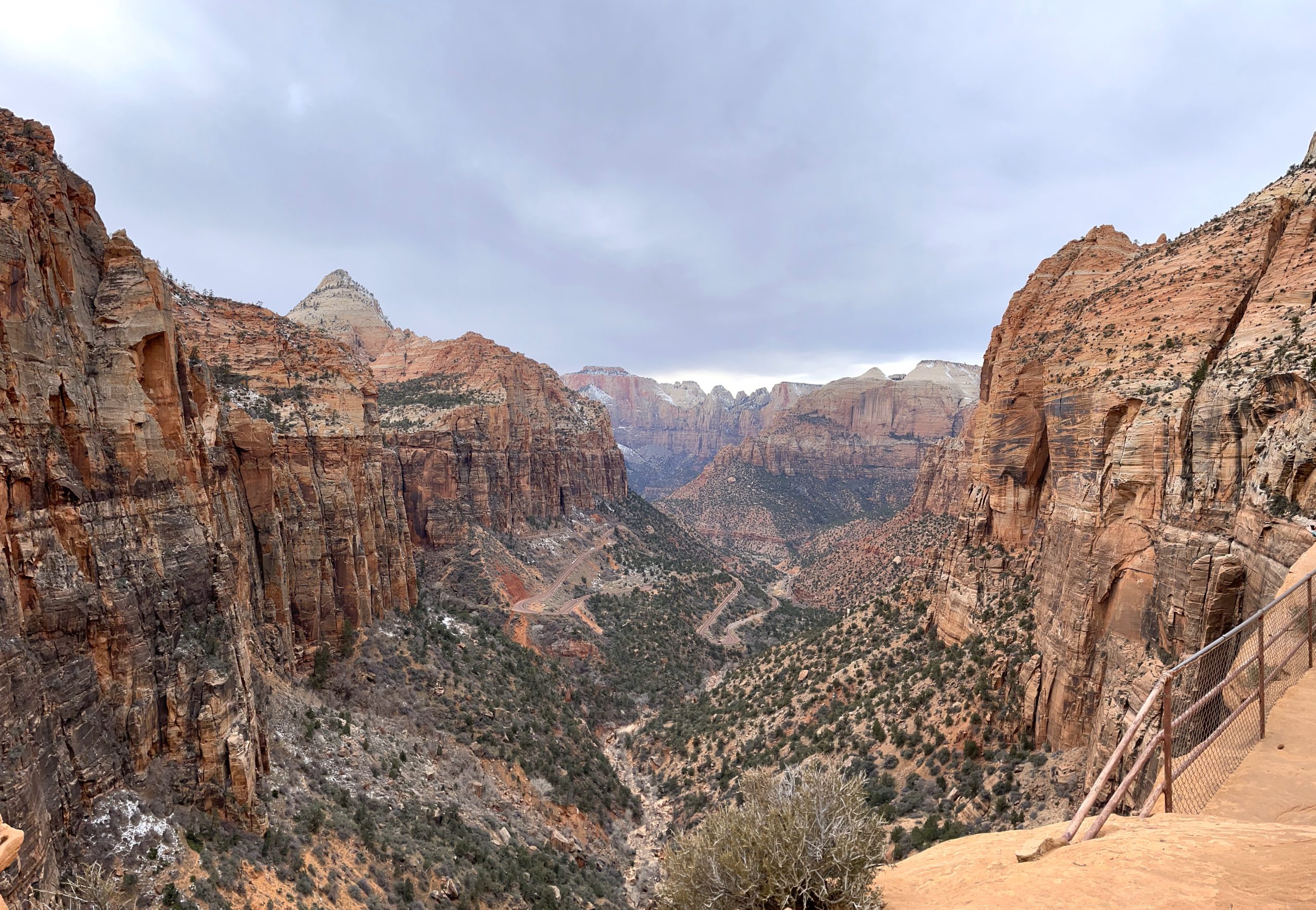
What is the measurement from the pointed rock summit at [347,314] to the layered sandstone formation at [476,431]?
23 cm

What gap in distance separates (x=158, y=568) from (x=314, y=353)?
20297 millimetres

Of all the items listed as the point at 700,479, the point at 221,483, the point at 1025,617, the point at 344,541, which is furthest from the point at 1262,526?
the point at 700,479

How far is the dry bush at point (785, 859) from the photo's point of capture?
6.95m

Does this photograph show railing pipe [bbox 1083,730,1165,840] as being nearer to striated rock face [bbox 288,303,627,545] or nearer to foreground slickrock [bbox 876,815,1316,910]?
foreground slickrock [bbox 876,815,1316,910]

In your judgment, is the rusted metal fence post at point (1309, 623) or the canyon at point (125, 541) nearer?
the rusted metal fence post at point (1309, 623)

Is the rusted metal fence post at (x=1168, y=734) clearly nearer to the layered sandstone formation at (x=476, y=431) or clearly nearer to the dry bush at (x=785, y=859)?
the dry bush at (x=785, y=859)

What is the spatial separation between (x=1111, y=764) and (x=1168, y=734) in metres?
1.40

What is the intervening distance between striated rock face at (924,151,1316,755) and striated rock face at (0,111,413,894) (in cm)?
2469

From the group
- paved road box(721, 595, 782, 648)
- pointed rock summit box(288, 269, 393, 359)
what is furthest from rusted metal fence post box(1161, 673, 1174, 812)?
pointed rock summit box(288, 269, 393, 359)

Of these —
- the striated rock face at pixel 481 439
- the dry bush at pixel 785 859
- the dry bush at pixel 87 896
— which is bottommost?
the dry bush at pixel 87 896

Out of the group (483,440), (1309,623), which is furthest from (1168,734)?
(483,440)

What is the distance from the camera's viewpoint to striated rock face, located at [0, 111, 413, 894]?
12.0m

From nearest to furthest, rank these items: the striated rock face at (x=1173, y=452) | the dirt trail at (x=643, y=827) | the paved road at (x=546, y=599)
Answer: the striated rock face at (x=1173, y=452)
the dirt trail at (x=643, y=827)
the paved road at (x=546, y=599)

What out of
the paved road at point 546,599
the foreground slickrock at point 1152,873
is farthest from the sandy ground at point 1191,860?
the paved road at point 546,599
